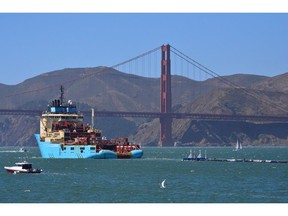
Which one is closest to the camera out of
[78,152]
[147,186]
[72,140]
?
[147,186]

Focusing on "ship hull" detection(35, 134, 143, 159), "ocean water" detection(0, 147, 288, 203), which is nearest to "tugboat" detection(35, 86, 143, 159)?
"ship hull" detection(35, 134, 143, 159)

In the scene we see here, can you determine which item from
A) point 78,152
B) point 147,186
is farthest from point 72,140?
point 147,186

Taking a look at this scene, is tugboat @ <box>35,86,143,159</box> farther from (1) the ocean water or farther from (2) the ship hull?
(1) the ocean water

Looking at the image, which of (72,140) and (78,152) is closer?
(78,152)

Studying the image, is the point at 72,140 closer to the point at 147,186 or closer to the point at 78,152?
the point at 78,152

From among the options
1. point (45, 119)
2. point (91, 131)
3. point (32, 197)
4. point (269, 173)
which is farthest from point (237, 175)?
point (45, 119)

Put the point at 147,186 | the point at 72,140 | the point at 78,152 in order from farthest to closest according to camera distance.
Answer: the point at 72,140
the point at 78,152
the point at 147,186

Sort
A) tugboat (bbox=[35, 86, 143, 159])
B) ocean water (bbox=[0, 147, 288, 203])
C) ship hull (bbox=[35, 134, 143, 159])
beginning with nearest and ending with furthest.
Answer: ocean water (bbox=[0, 147, 288, 203])
ship hull (bbox=[35, 134, 143, 159])
tugboat (bbox=[35, 86, 143, 159])
